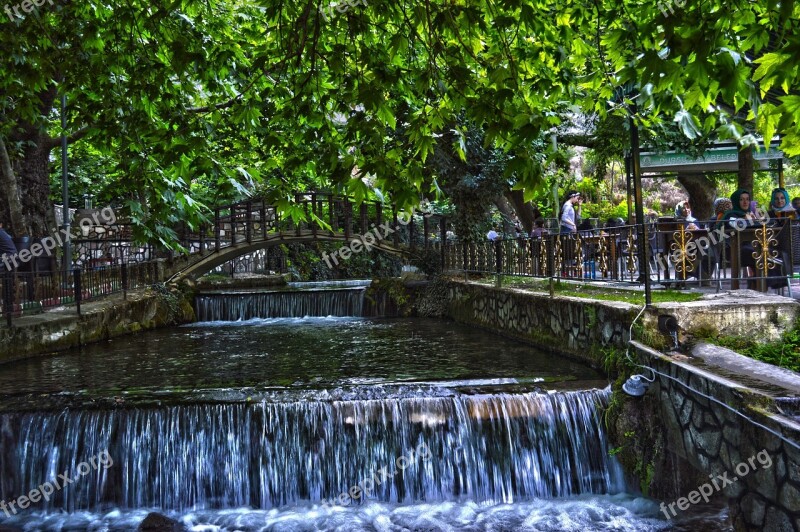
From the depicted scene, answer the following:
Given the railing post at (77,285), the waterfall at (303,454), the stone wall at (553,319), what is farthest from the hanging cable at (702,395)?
the railing post at (77,285)

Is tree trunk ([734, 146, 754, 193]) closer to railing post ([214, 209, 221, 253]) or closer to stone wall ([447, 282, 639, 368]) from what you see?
stone wall ([447, 282, 639, 368])

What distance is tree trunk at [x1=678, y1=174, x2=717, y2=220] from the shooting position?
698 inches

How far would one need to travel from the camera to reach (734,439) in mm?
4508

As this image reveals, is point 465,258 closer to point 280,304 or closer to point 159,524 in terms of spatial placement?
point 280,304

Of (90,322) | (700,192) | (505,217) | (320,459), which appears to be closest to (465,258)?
(505,217)

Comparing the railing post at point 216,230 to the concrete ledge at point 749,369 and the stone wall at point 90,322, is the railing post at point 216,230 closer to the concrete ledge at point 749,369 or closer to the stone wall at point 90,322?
the stone wall at point 90,322

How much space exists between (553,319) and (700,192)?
433 inches

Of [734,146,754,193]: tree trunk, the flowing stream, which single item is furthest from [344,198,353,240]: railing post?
the flowing stream

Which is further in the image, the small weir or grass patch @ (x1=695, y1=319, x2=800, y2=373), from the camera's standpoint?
the small weir

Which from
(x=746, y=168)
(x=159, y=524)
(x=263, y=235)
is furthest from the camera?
(x=263, y=235)

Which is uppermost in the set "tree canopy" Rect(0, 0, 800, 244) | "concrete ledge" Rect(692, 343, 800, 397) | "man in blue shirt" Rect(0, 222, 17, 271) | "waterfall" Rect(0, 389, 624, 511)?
"tree canopy" Rect(0, 0, 800, 244)

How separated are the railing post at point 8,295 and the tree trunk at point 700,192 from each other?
53.8ft

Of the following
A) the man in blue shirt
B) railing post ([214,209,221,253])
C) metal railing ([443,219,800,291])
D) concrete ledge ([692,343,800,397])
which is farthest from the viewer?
railing post ([214,209,221,253])

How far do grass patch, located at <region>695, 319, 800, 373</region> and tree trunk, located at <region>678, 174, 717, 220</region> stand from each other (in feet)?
40.7
